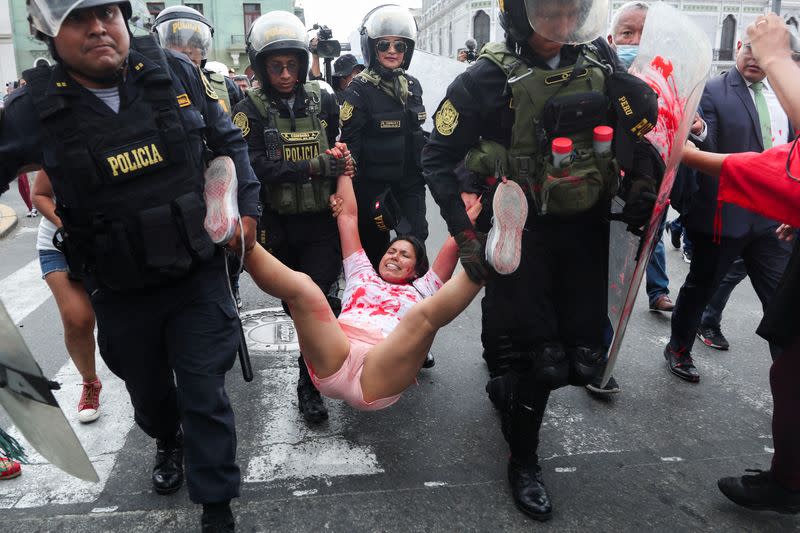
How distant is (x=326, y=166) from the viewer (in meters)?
3.32

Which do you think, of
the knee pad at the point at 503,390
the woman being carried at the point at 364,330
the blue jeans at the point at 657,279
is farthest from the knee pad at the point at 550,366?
the blue jeans at the point at 657,279

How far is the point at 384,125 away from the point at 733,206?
6.93 feet

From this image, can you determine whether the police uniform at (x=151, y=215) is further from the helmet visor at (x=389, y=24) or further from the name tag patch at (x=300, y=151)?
the helmet visor at (x=389, y=24)

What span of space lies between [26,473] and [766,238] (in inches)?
153

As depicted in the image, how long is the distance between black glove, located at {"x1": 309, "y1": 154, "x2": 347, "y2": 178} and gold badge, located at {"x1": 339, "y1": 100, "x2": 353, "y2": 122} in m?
0.78

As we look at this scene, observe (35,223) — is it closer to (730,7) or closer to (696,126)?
(696,126)

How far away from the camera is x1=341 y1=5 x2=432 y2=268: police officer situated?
4082 millimetres

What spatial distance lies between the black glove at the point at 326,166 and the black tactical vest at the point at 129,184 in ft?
3.68

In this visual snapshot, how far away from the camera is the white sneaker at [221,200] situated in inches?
87.0

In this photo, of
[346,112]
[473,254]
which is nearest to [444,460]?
[473,254]

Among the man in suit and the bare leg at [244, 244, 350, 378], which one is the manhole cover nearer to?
the bare leg at [244, 244, 350, 378]

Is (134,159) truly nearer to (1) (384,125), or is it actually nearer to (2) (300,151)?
(2) (300,151)

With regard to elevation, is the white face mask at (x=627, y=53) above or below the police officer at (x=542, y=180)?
above

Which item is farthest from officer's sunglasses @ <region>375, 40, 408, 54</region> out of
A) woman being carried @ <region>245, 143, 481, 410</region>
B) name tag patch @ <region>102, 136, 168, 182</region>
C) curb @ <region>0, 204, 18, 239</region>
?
curb @ <region>0, 204, 18, 239</region>
